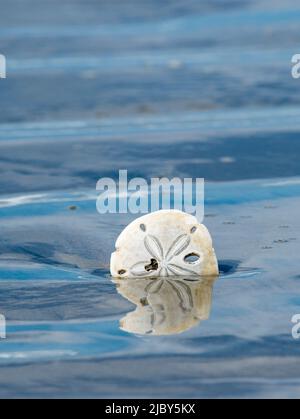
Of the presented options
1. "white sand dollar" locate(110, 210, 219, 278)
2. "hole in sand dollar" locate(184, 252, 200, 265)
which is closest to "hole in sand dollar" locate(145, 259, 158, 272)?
"white sand dollar" locate(110, 210, 219, 278)

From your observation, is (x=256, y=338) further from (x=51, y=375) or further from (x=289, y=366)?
(x=51, y=375)

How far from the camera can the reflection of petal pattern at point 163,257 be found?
3457 millimetres

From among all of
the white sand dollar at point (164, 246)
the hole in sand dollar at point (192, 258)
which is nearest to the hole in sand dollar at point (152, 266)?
the white sand dollar at point (164, 246)

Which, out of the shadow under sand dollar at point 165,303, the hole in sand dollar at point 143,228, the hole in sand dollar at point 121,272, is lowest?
the shadow under sand dollar at point 165,303

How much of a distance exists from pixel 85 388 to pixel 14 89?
390 centimetres

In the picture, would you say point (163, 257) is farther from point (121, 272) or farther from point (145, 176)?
point (145, 176)

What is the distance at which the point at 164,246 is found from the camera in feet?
11.3

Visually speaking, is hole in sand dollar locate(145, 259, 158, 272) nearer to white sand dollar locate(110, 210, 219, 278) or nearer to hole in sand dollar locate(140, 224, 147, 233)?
white sand dollar locate(110, 210, 219, 278)

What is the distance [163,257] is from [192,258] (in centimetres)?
26

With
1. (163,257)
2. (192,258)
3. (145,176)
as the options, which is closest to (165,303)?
(163,257)

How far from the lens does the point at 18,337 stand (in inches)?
126

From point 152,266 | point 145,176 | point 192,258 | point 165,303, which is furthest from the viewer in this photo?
point 145,176

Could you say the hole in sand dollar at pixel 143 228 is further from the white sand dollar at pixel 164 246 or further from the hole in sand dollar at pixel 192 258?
the hole in sand dollar at pixel 192 258
